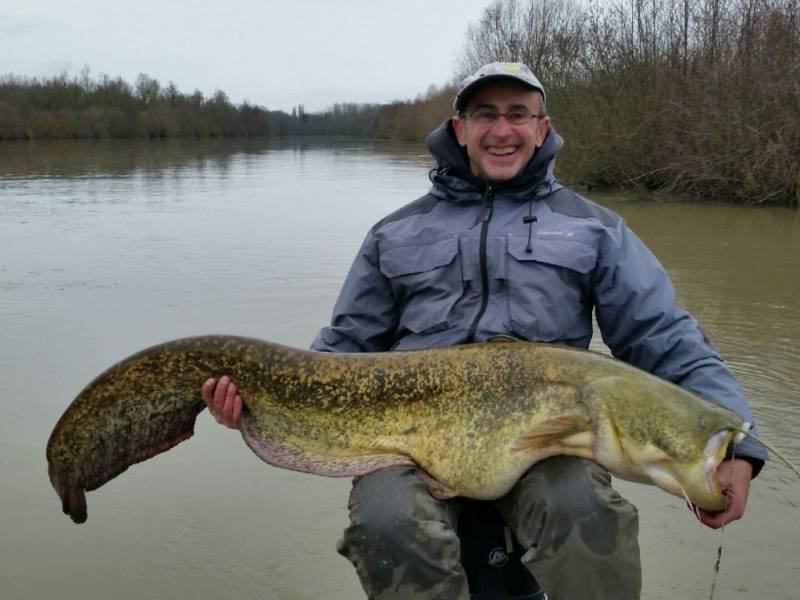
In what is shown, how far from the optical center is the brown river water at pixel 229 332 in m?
3.55

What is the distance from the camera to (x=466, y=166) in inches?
129

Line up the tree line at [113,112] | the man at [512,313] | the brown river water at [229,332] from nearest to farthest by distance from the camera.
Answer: the man at [512,313] → the brown river water at [229,332] → the tree line at [113,112]

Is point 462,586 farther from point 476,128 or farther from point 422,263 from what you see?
point 476,128

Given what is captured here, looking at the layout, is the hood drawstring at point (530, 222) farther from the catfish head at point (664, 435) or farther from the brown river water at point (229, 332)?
the brown river water at point (229, 332)

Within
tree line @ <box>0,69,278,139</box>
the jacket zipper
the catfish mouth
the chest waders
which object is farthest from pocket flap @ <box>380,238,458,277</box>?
tree line @ <box>0,69,278,139</box>

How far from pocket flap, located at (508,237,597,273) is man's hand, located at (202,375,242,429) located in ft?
3.72

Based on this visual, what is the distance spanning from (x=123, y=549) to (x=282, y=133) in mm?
118307

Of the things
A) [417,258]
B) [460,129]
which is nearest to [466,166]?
[460,129]

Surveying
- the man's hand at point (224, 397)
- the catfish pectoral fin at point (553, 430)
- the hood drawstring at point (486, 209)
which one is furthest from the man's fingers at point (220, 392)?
the hood drawstring at point (486, 209)

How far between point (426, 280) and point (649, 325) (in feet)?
2.78

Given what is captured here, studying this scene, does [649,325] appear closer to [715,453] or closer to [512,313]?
[512,313]

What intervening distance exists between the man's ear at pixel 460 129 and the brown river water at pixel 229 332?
1988 millimetres

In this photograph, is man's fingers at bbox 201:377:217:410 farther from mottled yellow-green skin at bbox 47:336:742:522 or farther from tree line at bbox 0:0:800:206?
tree line at bbox 0:0:800:206

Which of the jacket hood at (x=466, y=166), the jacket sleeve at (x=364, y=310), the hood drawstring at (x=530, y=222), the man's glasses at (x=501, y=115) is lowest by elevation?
the jacket sleeve at (x=364, y=310)
